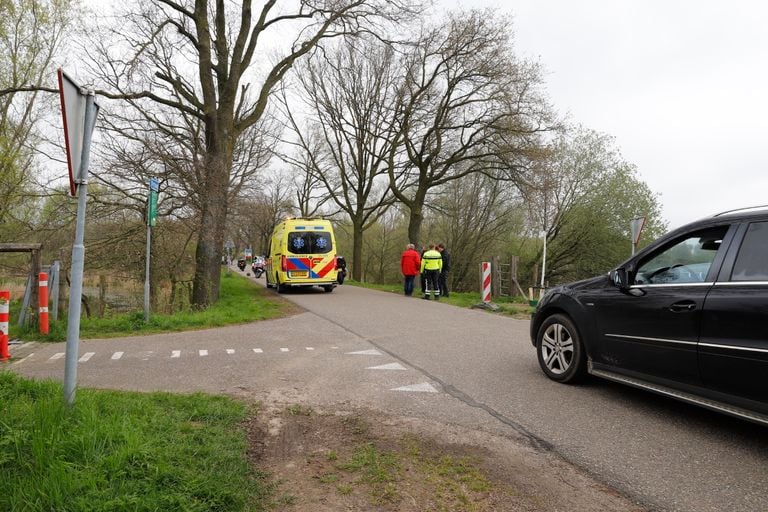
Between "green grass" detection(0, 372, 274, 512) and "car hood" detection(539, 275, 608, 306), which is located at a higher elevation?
"car hood" detection(539, 275, 608, 306)

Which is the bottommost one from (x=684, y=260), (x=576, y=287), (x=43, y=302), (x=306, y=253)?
(x=43, y=302)

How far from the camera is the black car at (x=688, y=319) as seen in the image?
142 inches

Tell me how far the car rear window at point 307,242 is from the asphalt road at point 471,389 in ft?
27.3

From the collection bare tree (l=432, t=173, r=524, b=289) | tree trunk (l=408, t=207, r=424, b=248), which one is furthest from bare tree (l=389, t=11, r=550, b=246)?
bare tree (l=432, t=173, r=524, b=289)

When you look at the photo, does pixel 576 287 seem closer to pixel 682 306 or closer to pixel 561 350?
pixel 561 350

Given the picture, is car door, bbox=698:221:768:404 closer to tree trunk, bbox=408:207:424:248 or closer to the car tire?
the car tire

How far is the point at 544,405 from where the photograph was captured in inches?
182

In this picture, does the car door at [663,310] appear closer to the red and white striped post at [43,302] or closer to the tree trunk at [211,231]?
the red and white striped post at [43,302]

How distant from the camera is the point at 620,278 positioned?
4.76 metres

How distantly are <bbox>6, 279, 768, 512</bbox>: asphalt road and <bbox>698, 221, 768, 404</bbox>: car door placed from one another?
519 mm

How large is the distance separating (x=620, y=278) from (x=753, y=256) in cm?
115

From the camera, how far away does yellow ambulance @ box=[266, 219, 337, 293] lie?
17.7 m

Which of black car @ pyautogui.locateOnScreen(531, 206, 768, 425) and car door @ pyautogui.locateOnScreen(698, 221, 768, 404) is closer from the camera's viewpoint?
car door @ pyautogui.locateOnScreen(698, 221, 768, 404)

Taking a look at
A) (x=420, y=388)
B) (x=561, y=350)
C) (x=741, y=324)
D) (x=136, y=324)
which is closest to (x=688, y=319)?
(x=741, y=324)
